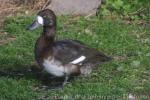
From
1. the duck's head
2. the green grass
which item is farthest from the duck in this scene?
the green grass

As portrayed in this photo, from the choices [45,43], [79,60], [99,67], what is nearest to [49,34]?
[45,43]

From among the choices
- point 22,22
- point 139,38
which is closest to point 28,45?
point 22,22

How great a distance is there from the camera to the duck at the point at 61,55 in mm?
6180

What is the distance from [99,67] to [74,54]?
0.78 m

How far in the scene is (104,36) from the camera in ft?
27.5

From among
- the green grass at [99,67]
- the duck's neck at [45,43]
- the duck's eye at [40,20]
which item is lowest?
the green grass at [99,67]

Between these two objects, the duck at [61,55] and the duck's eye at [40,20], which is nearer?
the duck at [61,55]

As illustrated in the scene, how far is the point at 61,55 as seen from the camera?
6.25 meters

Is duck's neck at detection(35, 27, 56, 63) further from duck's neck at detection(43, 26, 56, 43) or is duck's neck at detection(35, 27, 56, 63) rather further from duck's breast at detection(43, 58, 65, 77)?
duck's breast at detection(43, 58, 65, 77)

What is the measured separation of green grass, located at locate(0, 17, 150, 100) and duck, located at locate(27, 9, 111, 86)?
0.21 meters

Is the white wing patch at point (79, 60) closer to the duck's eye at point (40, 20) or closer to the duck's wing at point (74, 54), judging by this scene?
the duck's wing at point (74, 54)

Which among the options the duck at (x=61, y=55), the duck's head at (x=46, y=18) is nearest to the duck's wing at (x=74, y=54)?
the duck at (x=61, y=55)

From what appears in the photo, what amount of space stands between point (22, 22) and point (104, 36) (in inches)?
53.4

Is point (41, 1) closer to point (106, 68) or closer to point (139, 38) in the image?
point (139, 38)
